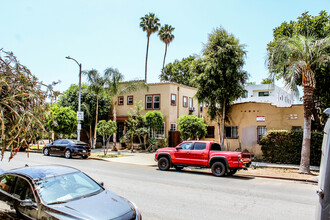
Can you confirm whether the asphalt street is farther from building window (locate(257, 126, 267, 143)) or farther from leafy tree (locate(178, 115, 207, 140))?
leafy tree (locate(178, 115, 207, 140))

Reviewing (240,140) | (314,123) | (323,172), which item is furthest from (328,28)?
(323,172)

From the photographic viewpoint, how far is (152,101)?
2947 centimetres

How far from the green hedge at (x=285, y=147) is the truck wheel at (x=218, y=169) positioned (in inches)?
261

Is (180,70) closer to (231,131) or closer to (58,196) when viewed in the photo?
(231,131)

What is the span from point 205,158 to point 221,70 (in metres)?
8.21

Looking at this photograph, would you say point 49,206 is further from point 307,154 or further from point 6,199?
point 307,154

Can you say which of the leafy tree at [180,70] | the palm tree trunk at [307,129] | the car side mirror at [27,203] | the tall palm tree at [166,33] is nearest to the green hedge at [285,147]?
the palm tree trunk at [307,129]

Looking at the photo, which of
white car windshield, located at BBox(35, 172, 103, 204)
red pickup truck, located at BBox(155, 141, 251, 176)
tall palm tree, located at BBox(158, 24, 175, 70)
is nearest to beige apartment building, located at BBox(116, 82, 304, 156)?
red pickup truck, located at BBox(155, 141, 251, 176)

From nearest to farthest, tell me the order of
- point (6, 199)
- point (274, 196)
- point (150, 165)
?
point (6, 199), point (274, 196), point (150, 165)

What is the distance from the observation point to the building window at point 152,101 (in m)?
29.2

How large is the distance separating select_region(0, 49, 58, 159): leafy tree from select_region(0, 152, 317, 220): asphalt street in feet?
11.2

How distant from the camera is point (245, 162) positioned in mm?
13594

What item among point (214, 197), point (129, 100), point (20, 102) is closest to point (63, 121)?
point (129, 100)

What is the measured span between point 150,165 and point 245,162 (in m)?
6.59
